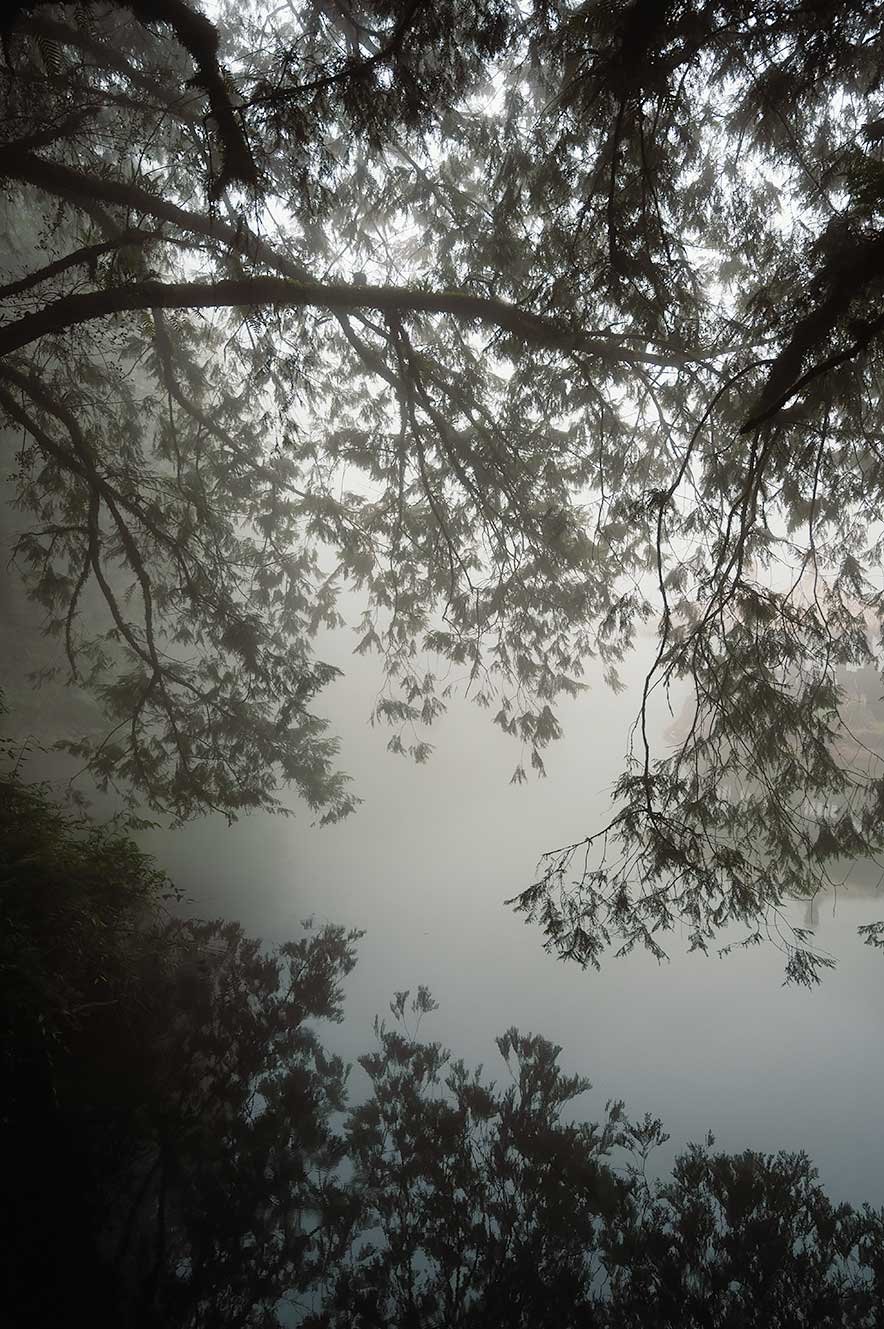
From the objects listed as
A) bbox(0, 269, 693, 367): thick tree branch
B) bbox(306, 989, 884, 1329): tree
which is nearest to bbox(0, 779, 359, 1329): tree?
bbox(306, 989, 884, 1329): tree

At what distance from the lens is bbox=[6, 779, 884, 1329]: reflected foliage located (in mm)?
2172

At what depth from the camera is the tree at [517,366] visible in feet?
6.59

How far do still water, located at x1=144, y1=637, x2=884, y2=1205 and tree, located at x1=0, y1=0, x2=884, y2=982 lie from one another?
1331 millimetres

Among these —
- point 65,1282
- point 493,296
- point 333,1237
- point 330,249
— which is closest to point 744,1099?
point 333,1237

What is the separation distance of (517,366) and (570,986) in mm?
5304

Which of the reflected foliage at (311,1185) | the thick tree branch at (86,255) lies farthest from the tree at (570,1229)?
the thick tree branch at (86,255)

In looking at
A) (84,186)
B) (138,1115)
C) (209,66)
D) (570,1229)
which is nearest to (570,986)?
(570,1229)

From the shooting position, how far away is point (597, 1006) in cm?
510

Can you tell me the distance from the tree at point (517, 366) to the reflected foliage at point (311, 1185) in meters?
1.25

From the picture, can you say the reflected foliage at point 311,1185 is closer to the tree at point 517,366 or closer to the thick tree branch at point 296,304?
the tree at point 517,366

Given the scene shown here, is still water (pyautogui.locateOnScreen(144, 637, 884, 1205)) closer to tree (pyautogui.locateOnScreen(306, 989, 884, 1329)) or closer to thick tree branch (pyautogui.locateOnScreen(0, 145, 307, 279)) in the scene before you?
tree (pyautogui.locateOnScreen(306, 989, 884, 1329))

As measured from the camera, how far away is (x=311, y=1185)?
108 inches

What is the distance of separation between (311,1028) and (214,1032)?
0.69 metres

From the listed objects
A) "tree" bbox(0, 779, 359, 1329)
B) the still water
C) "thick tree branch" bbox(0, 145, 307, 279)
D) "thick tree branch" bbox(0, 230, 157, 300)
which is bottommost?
"tree" bbox(0, 779, 359, 1329)
